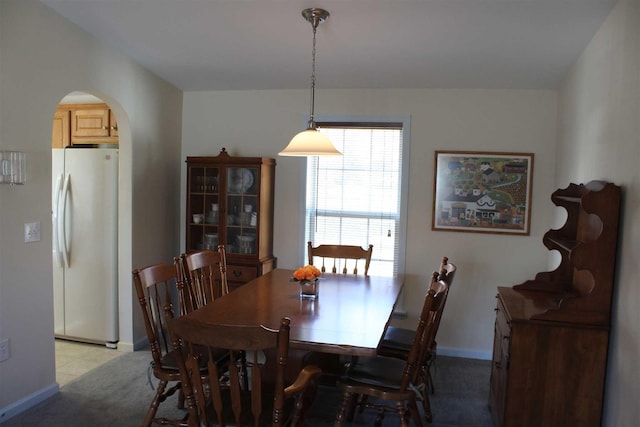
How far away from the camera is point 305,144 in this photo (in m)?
2.70

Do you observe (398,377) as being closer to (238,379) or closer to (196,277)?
(238,379)

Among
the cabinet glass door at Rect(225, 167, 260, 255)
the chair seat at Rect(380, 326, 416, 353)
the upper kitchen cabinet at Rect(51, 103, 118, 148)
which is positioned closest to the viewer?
the chair seat at Rect(380, 326, 416, 353)

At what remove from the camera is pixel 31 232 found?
9.32 ft

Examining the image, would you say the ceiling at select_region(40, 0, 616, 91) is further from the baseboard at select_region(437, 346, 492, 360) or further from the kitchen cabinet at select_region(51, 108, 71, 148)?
the baseboard at select_region(437, 346, 492, 360)

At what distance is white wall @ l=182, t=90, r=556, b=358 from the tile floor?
163cm

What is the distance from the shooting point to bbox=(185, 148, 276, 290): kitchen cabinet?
412 cm

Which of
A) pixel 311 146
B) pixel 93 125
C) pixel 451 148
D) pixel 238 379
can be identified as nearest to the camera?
pixel 238 379

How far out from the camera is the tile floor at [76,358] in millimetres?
3449

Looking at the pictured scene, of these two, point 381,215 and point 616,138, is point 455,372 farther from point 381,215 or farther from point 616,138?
point 616,138

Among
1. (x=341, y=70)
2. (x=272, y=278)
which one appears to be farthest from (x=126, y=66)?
(x=272, y=278)

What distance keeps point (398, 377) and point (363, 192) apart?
6.85 feet

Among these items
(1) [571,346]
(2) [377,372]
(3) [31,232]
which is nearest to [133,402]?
(3) [31,232]

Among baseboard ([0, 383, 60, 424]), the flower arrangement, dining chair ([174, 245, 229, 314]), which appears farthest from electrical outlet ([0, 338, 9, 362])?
the flower arrangement

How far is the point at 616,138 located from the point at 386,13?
1.37 meters
